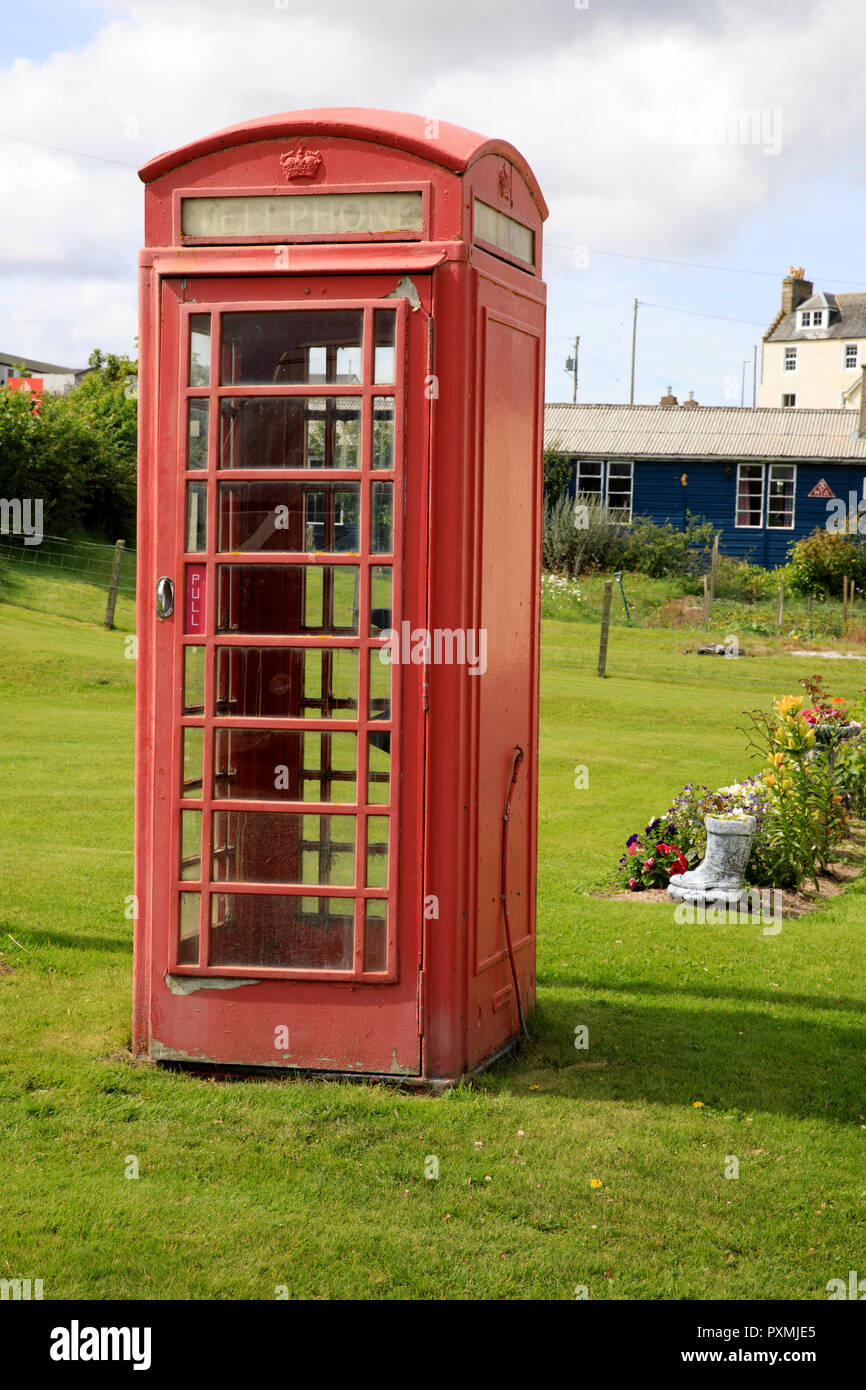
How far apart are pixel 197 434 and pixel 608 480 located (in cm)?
3217

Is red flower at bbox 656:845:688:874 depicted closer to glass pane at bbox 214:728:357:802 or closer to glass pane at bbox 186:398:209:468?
glass pane at bbox 214:728:357:802

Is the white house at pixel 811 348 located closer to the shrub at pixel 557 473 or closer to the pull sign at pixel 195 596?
the shrub at pixel 557 473

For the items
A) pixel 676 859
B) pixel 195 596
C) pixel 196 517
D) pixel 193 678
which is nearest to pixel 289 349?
pixel 196 517

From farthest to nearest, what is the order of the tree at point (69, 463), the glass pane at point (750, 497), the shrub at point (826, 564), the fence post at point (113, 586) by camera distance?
1. the glass pane at point (750, 497)
2. the shrub at point (826, 564)
3. the tree at point (69, 463)
4. the fence post at point (113, 586)

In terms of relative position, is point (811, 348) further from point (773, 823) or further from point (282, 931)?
point (282, 931)

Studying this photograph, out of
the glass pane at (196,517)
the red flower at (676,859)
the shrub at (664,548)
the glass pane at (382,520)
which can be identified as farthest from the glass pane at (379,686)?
the shrub at (664,548)

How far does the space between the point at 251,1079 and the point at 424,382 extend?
108 inches

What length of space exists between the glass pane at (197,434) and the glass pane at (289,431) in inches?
2.8

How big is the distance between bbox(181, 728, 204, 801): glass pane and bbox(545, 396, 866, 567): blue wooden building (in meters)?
31.6

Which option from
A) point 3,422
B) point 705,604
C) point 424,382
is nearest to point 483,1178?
point 424,382

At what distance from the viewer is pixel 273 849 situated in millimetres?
5160

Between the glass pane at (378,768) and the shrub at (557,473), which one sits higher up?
the shrub at (557,473)

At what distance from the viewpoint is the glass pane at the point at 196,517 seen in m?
4.98

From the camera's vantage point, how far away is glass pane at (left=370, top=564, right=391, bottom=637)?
4.90 meters
